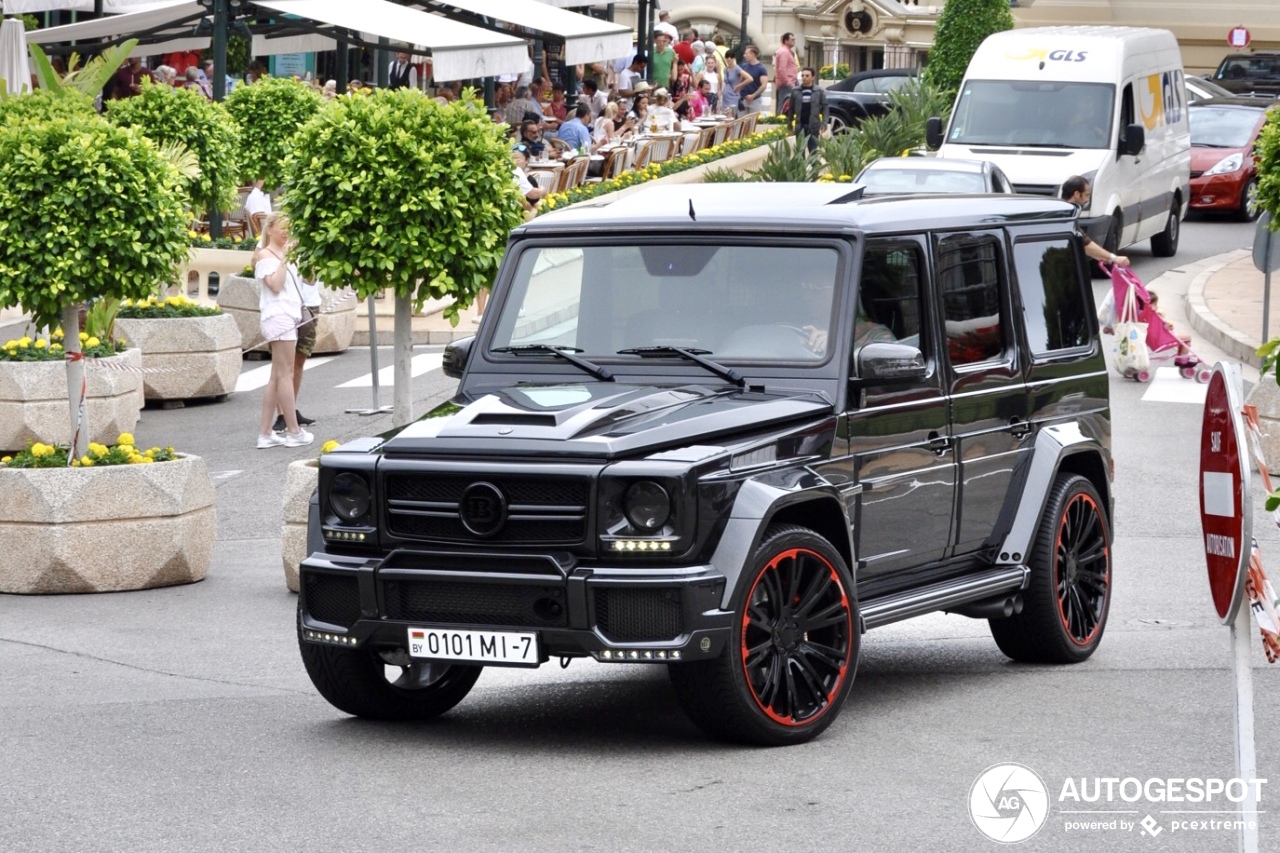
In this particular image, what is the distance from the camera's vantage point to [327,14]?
81.6 ft

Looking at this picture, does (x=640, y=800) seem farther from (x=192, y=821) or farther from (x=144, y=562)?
(x=144, y=562)

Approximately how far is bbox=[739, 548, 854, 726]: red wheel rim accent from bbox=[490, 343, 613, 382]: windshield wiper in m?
1.11

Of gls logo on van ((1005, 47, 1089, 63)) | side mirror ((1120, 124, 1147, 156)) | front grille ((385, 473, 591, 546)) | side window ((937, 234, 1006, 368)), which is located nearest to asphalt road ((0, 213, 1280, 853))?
front grille ((385, 473, 591, 546))

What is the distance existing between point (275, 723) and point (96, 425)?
26.9 feet

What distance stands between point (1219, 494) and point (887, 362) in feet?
8.96

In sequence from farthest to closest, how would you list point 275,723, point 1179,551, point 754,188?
point 1179,551, point 754,188, point 275,723

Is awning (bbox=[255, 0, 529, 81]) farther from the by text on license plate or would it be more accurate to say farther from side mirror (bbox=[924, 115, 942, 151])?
the by text on license plate

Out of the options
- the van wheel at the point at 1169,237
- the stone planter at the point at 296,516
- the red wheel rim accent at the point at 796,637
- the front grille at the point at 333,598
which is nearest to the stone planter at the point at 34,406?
the stone planter at the point at 296,516

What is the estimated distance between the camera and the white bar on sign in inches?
196

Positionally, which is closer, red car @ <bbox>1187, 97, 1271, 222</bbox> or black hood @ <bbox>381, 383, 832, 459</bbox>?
black hood @ <bbox>381, 383, 832, 459</bbox>

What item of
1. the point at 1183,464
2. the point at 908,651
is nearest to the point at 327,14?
the point at 1183,464

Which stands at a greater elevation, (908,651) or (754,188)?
(754,188)

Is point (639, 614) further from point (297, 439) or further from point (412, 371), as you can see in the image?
point (412, 371)

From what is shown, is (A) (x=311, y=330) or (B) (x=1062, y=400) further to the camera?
(A) (x=311, y=330)
